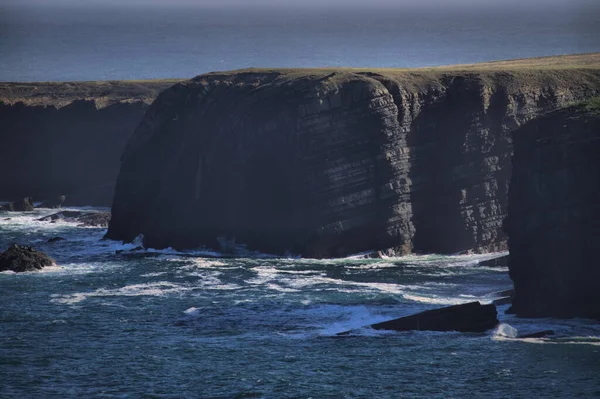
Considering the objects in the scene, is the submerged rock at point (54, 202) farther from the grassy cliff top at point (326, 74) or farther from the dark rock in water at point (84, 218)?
the grassy cliff top at point (326, 74)

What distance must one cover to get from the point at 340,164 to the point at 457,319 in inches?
1239

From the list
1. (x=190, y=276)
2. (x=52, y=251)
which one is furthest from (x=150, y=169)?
(x=190, y=276)

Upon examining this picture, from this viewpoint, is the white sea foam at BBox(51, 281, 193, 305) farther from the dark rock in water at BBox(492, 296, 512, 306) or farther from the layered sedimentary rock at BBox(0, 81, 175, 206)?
the layered sedimentary rock at BBox(0, 81, 175, 206)

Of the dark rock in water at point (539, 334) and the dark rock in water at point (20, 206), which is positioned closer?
the dark rock in water at point (539, 334)

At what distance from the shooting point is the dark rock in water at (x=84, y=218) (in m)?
128

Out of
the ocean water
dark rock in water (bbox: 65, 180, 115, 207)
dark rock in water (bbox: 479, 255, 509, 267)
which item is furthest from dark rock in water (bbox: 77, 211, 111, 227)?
dark rock in water (bbox: 479, 255, 509, 267)

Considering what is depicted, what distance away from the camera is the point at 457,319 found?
81938 mm

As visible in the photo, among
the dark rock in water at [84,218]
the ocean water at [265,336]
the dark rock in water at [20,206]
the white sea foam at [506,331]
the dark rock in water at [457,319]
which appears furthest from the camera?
the dark rock in water at [20,206]

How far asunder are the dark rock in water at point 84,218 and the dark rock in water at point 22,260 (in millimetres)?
20540

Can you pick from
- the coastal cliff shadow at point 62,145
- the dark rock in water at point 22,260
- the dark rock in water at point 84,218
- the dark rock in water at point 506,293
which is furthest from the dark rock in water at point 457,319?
the coastal cliff shadow at point 62,145

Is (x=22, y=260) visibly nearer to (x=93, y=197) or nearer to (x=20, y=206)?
(x=20, y=206)

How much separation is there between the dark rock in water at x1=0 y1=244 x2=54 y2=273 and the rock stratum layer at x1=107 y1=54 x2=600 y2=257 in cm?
1188

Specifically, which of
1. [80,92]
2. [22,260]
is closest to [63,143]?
[80,92]

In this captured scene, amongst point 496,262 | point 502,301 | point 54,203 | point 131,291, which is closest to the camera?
point 502,301
